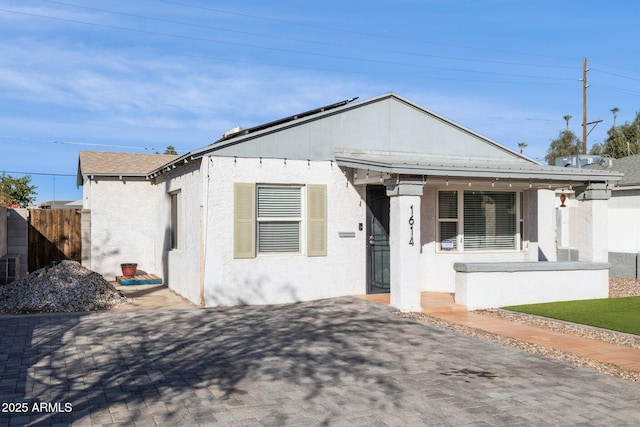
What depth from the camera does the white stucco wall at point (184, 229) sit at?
11633 mm

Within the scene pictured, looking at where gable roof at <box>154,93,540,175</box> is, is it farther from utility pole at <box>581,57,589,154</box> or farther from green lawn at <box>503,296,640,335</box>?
utility pole at <box>581,57,589,154</box>

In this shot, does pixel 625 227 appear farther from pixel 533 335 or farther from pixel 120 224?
pixel 120 224

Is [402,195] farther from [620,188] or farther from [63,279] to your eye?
[620,188]

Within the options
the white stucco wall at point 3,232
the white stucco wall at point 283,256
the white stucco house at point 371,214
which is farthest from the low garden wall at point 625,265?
the white stucco wall at point 3,232

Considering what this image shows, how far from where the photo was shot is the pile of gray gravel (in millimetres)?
10852

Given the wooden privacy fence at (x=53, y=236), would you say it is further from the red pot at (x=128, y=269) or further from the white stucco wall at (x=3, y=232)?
the red pot at (x=128, y=269)

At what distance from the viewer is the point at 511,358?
7531 mm

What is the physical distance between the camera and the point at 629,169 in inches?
862

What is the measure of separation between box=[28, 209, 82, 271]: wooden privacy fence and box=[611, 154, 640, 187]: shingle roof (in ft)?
60.5

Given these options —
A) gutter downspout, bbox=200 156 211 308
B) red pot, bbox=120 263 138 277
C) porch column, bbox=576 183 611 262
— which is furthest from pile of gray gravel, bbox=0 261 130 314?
porch column, bbox=576 183 611 262

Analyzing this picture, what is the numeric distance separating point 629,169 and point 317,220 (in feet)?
51.4

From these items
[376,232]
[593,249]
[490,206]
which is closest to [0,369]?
[376,232]

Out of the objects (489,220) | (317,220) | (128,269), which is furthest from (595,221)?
(128,269)

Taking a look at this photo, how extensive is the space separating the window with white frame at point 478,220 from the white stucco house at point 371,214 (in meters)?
0.03
